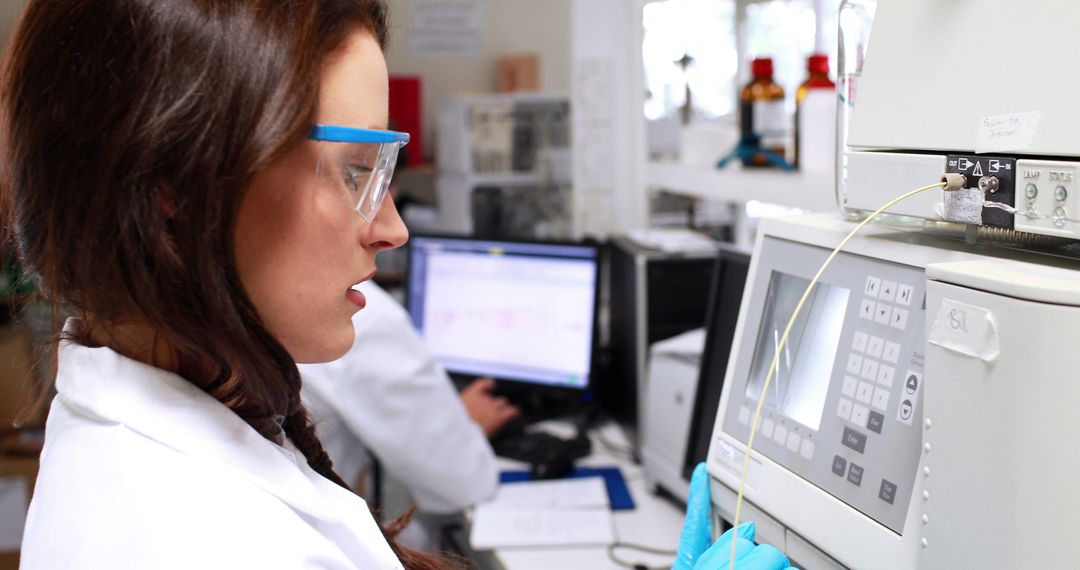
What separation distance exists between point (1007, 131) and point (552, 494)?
129cm

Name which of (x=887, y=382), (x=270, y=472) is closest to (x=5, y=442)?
(x=270, y=472)

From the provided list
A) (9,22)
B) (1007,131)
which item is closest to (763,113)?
(1007,131)

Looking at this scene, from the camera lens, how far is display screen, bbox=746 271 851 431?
75cm

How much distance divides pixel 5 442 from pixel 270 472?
103 inches

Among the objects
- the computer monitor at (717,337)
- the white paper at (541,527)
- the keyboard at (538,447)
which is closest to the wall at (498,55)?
the keyboard at (538,447)

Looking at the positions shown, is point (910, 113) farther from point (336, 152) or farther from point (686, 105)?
point (686, 105)

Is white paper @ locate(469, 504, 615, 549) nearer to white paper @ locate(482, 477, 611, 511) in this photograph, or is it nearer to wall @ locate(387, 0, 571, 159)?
white paper @ locate(482, 477, 611, 511)

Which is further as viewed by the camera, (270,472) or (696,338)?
(696,338)

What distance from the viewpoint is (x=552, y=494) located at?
5.77 feet

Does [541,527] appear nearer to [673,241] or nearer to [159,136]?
[673,241]

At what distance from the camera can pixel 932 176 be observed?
2.19ft

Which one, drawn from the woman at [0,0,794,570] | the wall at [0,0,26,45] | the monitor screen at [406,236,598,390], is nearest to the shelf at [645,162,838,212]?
the monitor screen at [406,236,598,390]

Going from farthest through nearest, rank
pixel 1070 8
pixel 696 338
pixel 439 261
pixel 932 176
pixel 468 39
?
pixel 468 39 < pixel 439 261 < pixel 696 338 < pixel 932 176 < pixel 1070 8

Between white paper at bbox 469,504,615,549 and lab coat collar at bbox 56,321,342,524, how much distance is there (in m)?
0.90
